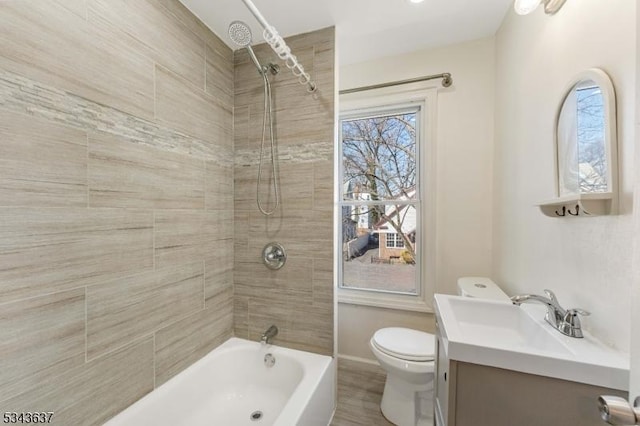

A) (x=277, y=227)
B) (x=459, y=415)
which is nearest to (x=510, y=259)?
(x=459, y=415)

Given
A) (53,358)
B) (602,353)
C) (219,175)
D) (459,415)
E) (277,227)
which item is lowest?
(459,415)

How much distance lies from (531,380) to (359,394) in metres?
1.41

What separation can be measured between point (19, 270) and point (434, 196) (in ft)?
7.48

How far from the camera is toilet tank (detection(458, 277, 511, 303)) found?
153cm

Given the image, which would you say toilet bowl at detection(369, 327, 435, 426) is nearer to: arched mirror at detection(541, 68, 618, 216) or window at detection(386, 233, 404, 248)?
window at detection(386, 233, 404, 248)

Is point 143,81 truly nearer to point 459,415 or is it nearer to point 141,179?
point 141,179

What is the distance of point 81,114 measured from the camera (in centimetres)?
105

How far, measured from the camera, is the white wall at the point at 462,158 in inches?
76.1

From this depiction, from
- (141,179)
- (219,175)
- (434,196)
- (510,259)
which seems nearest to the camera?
(141,179)

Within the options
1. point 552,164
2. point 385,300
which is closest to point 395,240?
point 385,300

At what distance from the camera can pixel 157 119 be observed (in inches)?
53.4

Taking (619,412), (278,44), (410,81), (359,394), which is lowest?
(359,394)

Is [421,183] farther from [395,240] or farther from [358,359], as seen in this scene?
[358,359]

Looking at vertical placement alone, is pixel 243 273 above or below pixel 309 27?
below
